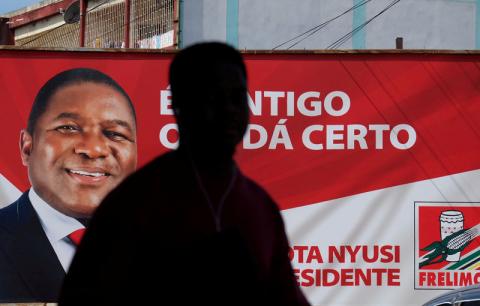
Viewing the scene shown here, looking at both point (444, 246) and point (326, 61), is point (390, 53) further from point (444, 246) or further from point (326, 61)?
point (444, 246)

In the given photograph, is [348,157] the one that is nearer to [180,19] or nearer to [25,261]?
[25,261]

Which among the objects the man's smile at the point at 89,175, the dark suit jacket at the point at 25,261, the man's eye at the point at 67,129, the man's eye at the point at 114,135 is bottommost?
the dark suit jacket at the point at 25,261

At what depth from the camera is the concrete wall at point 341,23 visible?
26.3 m

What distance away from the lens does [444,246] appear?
9430mm

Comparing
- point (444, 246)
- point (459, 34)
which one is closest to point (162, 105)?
point (444, 246)

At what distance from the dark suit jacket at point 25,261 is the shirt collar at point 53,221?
1.8 inches

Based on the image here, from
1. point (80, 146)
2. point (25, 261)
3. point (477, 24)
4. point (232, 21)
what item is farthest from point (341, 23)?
point (25, 261)

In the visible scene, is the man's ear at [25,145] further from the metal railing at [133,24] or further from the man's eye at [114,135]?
the metal railing at [133,24]

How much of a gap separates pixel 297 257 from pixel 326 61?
5.63 feet

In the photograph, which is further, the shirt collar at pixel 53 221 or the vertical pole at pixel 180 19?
the vertical pole at pixel 180 19

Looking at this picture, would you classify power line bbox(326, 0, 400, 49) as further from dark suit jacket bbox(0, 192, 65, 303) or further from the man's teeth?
dark suit jacket bbox(0, 192, 65, 303)

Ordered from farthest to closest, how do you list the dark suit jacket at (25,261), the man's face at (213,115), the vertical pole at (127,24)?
1. the vertical pole at (127,24)
2. the dark suit jacket at (25,261)
3. the man's face at (213,115)

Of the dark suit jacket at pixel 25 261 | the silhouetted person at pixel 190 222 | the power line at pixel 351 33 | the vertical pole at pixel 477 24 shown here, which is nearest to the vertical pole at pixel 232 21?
the power line at pixel 351 33

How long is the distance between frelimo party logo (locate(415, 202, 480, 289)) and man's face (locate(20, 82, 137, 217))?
256 centimetres
